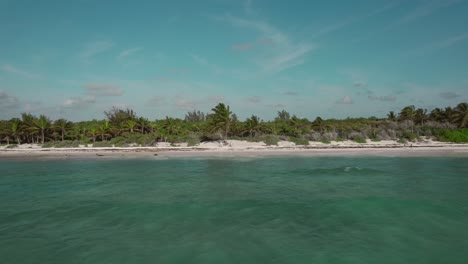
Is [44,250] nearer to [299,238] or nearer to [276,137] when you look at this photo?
[299,238]

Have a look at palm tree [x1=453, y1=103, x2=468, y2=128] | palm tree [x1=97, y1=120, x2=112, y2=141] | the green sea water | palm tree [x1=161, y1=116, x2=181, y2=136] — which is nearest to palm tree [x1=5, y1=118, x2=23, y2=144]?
palm tree [x1=97, y1=120, x2=112, y2=141]

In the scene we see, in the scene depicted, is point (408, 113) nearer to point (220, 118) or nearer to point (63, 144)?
point (220, 118)

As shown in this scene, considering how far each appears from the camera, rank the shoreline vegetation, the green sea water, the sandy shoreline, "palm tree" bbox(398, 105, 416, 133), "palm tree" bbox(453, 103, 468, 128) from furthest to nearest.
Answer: "palm tree" bbox(398, 105, 416, 133) → "palm tree" bbox(453, 103, 468, 128) → the shoreline vegetation → the sandy shoreline → the green sea water

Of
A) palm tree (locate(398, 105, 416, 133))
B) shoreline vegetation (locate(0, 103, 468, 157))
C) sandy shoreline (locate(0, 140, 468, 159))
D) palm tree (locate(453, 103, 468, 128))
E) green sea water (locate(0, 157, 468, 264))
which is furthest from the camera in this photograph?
palm tree (locate(398, 105, 416, 133))

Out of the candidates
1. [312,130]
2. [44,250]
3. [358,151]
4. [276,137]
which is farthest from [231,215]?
[312,130]

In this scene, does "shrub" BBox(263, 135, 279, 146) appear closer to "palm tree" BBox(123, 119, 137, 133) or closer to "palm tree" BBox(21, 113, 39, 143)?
"palm tree" BBox(123, 119, 137, 133)

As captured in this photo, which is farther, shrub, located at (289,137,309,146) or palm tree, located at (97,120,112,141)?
palm tree, located at (97,120,112,141)

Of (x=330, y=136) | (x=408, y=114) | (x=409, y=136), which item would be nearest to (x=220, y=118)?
(x=330, y=136)
